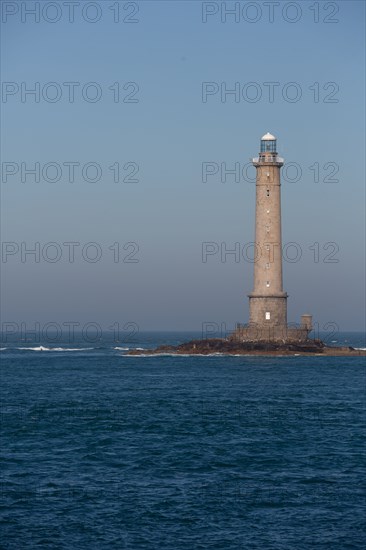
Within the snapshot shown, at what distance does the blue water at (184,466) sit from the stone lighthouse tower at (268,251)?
2779 centimetres

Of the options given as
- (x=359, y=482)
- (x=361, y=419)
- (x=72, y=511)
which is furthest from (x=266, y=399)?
(x=72, y=511)

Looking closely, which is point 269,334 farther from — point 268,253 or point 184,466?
point 184,466

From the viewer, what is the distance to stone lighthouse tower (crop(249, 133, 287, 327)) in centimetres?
9656

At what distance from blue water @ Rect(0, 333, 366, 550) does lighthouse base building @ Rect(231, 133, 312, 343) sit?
27858 millimetres

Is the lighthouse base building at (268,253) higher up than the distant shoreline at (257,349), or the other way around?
the lighthouse base building at (268,253)

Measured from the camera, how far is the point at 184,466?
117ft

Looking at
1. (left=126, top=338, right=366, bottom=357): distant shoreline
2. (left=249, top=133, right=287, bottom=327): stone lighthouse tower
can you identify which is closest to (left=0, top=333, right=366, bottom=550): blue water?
(left=249, top=133, right=287, bottom=327): stone lighthouse tower

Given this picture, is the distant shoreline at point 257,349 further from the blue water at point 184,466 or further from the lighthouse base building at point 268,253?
the blue water at point 184,466

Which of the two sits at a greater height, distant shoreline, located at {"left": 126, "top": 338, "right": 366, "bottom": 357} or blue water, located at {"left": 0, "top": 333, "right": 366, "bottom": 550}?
distant shoreline, located at {"left": 126, "top": 338, "right": 366, "bottom": 357}

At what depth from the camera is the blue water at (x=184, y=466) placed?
26.6 m

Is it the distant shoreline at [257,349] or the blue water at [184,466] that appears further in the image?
the distant shoreline at [257,349]

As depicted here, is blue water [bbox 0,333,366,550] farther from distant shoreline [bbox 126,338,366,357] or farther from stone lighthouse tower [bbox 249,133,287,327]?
distant shoreline [bbox 126,338,366,357]

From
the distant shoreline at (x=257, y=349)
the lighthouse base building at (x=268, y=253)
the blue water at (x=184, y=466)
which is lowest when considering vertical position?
the blue water at (x=184, y=466)

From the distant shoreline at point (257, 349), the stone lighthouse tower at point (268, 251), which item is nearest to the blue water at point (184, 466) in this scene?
the stone lighthouse tower at point (268, 251)
